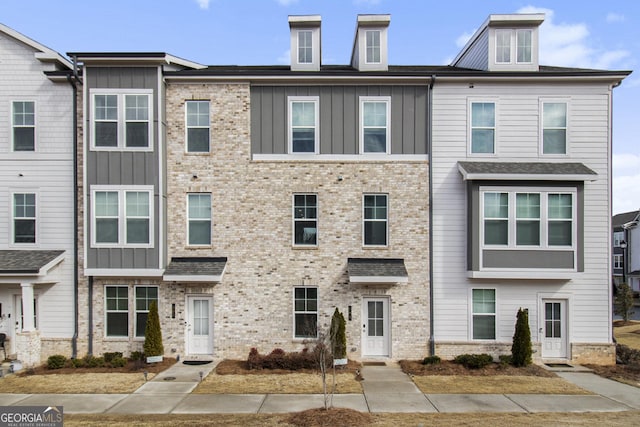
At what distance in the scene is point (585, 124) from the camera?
1552cm

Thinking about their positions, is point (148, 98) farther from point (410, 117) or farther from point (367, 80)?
point (410, 117)

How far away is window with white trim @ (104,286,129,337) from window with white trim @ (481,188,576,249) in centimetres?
1231

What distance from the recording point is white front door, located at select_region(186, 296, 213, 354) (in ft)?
50.9

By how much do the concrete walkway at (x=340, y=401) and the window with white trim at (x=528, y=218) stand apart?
15.0ft

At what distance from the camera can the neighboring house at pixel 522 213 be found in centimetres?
1489

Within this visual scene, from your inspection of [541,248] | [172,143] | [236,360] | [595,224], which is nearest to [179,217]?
[172,143]

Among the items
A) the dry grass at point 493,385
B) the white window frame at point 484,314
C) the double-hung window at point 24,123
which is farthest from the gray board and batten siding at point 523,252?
the double-hung window at point 24,123

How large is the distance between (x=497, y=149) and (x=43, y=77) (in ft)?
51.7

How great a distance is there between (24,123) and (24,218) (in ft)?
10.7

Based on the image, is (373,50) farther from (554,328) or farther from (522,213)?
(554,328)

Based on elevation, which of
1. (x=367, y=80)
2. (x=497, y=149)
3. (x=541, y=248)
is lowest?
(x=541, y=248)

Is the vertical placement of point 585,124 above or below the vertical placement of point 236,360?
above

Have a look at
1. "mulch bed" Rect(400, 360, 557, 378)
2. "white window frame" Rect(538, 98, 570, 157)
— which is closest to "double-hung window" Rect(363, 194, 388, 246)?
"mulch bed" Rect(400, 360, 557, 378)

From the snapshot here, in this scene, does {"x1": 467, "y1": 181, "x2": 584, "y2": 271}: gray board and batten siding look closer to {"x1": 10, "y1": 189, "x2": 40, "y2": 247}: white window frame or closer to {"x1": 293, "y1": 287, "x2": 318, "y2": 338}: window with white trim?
{"x1": 293, "y1": 287, "x2": 318, "y2": 338}: window with white trim
